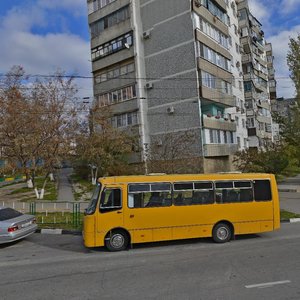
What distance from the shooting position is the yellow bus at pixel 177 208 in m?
10.0

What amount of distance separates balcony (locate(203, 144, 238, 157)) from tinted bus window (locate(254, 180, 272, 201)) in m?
17.0

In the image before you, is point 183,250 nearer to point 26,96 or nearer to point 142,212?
point 142,212

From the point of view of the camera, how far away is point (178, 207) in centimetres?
1047

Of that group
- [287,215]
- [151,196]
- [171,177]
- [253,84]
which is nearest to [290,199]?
[287,215]

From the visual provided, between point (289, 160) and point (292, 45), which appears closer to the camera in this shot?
point (292, 45)

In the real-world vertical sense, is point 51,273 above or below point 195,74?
below

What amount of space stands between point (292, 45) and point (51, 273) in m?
25.9

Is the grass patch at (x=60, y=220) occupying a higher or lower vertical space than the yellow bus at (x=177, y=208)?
lower

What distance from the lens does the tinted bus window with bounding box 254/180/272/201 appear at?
11.2 meters

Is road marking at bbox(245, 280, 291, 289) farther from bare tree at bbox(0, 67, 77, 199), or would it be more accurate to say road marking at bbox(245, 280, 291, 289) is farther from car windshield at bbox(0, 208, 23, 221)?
bare tree at bbox(0, 67, 77, 199)

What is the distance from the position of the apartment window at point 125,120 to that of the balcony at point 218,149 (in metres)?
7.67

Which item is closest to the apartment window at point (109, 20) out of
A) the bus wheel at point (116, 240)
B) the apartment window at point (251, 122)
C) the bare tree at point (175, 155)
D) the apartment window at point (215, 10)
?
the apartment window at point (215, 10)

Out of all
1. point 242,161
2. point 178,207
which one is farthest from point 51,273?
point 242,161

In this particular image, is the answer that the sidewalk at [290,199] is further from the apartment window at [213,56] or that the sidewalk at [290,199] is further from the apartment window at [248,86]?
the apartment window at [248,86]
